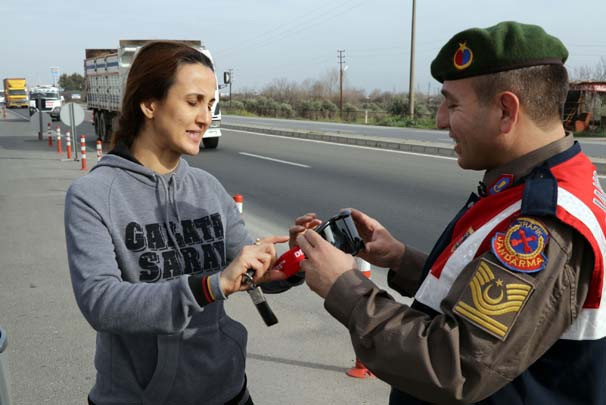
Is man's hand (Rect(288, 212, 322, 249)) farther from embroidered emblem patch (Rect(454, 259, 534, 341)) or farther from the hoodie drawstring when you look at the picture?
embroidered emblem patch (Rect(454, 259, 534, 341))

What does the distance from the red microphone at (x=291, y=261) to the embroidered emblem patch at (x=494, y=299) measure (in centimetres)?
53

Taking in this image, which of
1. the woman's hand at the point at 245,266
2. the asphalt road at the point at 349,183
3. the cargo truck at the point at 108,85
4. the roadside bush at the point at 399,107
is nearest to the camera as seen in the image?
the woman's hand at the point at 245,266

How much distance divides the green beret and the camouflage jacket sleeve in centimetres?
41

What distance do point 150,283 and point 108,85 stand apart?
20297 mm

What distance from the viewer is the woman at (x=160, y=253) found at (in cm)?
157

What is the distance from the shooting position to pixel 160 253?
6.06 ft

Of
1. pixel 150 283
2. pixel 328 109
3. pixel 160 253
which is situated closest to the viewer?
pixel 150 283

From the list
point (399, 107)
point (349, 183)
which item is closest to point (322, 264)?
point (349, 183)

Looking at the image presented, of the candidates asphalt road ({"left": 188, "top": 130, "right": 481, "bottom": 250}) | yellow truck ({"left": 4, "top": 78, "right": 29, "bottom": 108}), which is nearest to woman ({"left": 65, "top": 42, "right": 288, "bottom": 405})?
asphalt road ({"left": 188, "top": 130, "right": 481, "bottom": 250})

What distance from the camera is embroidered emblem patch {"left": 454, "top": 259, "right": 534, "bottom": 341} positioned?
1.18 m

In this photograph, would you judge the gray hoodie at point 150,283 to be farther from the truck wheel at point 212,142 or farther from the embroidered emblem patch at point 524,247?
the truck wheel at point 212,142

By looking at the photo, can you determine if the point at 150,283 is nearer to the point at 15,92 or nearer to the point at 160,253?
the point at 160,253

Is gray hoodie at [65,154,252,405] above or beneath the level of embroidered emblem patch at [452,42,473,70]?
beneath

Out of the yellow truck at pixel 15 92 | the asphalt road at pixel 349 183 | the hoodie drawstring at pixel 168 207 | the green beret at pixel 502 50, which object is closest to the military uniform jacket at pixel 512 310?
the green beret at pixel 502 50
